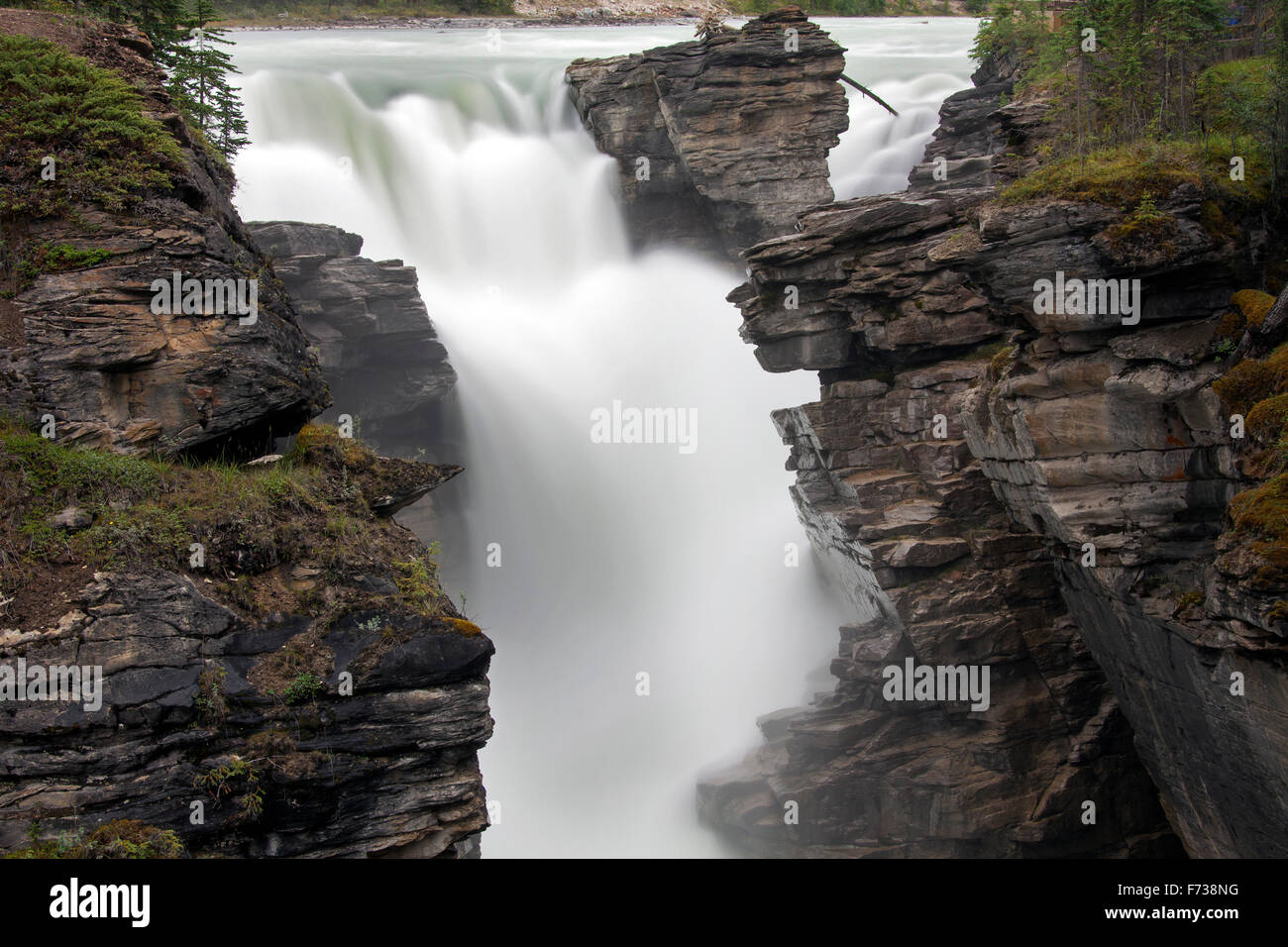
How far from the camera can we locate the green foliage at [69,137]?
12422mm

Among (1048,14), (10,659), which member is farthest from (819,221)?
(1048,14)

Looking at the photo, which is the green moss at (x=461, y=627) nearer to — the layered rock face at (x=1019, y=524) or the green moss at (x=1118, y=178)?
the layered rock face at (x=1019, y=524)

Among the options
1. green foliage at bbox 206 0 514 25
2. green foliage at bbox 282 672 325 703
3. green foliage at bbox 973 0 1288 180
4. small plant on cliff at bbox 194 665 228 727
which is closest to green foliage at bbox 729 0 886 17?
green foliage at bbox 206 0 514 25

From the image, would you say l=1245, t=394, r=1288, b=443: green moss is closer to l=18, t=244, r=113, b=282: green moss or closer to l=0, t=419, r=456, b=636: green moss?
l=0, t=419, r=456, b=636: green moss

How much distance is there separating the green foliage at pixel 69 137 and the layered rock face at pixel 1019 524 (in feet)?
39.1

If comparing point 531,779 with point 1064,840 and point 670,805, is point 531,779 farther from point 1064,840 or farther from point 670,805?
point 1064,840

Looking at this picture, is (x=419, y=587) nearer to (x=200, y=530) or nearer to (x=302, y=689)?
(x=302, y=689)

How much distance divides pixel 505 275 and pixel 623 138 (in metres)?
7.38

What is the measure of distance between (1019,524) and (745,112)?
69.4 feet

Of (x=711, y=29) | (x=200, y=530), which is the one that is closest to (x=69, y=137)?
(x=200, y=530)

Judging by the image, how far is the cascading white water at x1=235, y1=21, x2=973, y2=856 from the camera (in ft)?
76.4

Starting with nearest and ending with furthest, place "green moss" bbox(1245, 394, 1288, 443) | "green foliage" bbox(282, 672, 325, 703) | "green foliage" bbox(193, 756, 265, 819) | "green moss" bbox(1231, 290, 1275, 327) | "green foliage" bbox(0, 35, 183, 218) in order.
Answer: "green foliage" bbox(193, 756, 265, 819) → "green foliage" bbox(282, 672, 325, 703) → "green moss" bbox(1245, 394, 1288, 443) → "green foliage" bbox(0, 35, 183, 218) → "green moss" bbox(1231, 290, 1275, 327)

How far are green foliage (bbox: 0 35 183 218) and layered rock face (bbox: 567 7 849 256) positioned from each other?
76.2ft

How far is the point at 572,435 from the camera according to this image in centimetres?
2833
